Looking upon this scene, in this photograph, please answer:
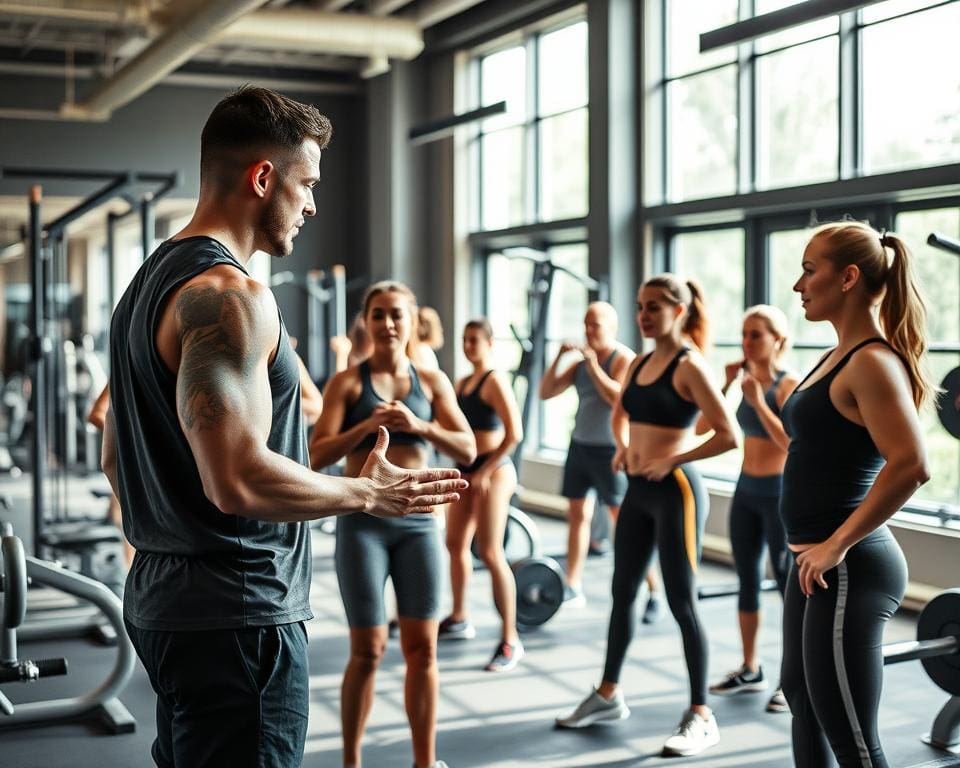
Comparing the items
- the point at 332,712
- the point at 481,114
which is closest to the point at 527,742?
the point at 332,712

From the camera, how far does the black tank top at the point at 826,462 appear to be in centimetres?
223

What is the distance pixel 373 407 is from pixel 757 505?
1.61m

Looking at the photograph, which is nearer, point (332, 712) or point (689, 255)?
point (332, 712)

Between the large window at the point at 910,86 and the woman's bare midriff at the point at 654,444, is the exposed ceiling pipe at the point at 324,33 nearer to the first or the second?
the large window at the point at 910,86

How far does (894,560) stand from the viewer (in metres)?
2.27

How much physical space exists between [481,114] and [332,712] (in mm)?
4161

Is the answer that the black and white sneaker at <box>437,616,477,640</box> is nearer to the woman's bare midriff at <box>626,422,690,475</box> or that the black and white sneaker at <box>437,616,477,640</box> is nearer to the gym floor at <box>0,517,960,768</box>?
the gym floor at <box>0,517,960,768</box>

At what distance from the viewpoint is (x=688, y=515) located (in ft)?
11.2

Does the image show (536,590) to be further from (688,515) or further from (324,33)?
(324,33)

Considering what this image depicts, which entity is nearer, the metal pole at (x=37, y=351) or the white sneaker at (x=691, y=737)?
the white sneaker at (x=691, y=737)

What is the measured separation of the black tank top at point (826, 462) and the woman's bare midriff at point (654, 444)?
3.98ft

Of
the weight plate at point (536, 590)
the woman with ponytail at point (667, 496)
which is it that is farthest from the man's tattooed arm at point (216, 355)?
the weight plate at point (536, 590)

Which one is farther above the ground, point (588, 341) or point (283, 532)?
point (588, 341)

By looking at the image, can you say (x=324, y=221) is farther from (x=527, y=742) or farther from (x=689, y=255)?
(x=527, y=742)
